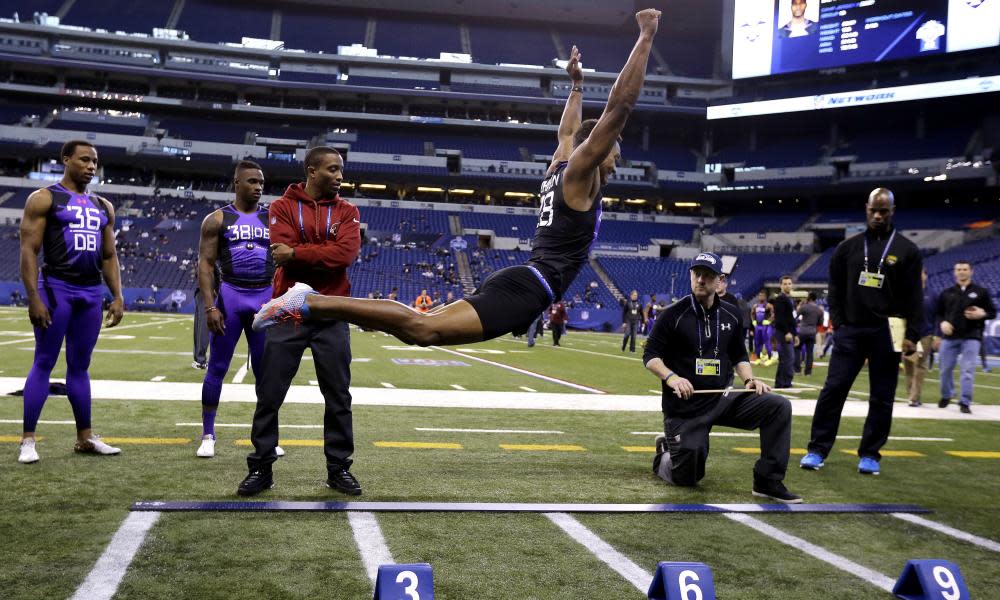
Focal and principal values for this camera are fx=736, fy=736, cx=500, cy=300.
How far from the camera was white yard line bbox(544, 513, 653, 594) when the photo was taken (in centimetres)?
318

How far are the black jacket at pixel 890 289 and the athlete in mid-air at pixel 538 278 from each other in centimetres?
285

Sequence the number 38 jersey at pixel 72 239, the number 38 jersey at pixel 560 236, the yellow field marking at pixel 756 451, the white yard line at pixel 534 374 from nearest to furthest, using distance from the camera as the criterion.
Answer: the number 38 jersey at pixel 560 236 → the number 38 jersey at pixel 72 239 → the yellow field marking at pixel 756 451 → the white yard line at pixel 534 374

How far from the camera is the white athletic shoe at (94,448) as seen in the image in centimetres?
536

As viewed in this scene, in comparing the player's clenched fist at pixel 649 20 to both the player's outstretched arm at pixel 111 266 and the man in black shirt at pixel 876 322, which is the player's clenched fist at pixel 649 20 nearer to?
the man in black shirt at pixel 876 322

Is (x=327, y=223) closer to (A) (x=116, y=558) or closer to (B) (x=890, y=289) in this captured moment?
(A) (x=116, y=558)

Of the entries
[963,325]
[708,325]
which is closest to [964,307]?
[963,325]

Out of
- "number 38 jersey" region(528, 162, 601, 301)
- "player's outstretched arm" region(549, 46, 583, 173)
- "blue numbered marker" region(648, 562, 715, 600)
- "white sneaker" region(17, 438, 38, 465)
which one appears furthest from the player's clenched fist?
"white sneaker" region(17, 438, 38, 465)

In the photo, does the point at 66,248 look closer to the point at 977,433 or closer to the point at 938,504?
the point at 938,504

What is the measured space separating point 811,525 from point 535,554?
5.86ft

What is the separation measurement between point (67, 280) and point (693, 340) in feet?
14.8

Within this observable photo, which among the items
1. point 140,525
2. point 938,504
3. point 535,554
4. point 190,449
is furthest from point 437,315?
point 938,504

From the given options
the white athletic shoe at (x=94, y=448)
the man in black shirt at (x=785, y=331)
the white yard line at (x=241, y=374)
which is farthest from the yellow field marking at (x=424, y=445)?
the man in black shirt at (x=785, y=331)

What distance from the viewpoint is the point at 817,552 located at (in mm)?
3689

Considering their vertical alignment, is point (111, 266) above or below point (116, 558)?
above
